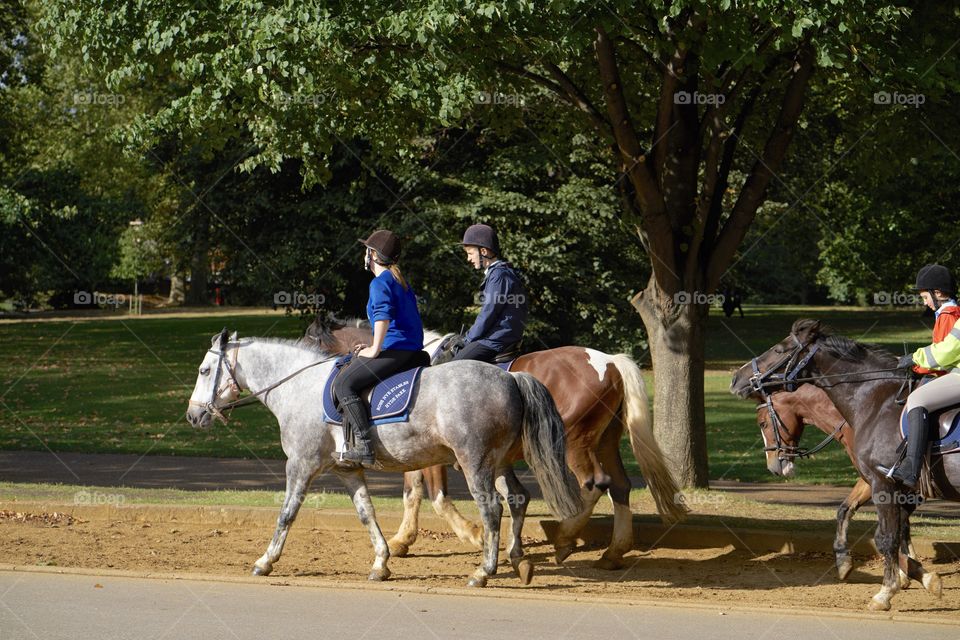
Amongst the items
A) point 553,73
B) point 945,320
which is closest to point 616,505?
point 945,320

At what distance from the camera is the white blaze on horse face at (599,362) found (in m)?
10.8

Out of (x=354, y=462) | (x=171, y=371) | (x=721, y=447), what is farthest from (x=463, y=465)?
(x=171, y=371)

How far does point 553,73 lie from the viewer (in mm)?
13609

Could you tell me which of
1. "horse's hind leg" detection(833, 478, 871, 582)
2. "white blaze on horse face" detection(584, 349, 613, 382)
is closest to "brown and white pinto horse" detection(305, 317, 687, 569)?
"white blaze on horse face" detection(584, 349, 613, 382)

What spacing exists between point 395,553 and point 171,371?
22.3 m

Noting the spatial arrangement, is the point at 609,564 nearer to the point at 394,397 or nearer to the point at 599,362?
the point at 599,362

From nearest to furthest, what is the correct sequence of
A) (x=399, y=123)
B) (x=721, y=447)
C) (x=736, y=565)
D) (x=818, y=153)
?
(x=736, y=565) → (x=399, y=123) → (x=721, y=447) → (x=818, y=153)

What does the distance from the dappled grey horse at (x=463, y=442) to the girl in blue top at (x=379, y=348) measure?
174 millimetres

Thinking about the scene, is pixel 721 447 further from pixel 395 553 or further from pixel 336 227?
pixel 336 227

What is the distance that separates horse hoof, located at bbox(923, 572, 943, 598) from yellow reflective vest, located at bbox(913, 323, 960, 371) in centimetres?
168

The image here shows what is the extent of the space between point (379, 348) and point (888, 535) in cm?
408

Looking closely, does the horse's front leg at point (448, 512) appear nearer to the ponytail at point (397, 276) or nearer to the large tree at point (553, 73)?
the ponytail at point (397, 276)

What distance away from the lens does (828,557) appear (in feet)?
35.0

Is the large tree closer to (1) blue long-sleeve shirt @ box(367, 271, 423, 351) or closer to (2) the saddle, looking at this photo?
(1) blue long-sleeve shirt @ box(367, 271, 423, 351)
